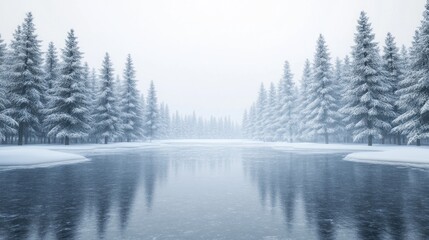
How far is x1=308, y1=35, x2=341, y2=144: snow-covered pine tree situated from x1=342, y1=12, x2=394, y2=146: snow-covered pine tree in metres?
7.57

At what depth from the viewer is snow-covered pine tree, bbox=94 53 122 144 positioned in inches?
1885

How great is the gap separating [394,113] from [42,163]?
39562 millimetres

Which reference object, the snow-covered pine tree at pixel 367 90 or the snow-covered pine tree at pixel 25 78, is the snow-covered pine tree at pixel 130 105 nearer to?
the snow-covered pine tree at pixel 25 78

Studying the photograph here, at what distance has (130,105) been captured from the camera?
56.2 m

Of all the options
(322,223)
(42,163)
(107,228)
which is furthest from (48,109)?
(322,223)

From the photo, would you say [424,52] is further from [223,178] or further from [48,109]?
[48,109]

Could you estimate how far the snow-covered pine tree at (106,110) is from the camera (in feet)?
157

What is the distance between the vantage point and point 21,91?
36.8m

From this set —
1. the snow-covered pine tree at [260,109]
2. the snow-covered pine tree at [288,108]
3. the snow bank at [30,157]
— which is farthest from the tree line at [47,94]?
the snow-covered pine tree at [260,109]

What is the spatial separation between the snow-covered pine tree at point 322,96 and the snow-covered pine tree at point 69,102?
3503cm

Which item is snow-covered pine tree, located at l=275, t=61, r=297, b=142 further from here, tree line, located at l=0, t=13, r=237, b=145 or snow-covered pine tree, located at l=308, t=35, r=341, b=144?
tree line, located at l=0, t=13, r=237, b=145

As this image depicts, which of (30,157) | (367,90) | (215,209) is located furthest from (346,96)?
(30,157)

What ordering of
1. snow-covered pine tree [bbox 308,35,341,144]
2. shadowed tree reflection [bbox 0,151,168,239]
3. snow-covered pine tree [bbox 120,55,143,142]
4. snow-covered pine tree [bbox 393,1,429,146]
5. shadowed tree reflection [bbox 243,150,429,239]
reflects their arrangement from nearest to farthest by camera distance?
1. shadowed tree reflection [bbox 243,150,429,239]
2. shadowed tree reflection [bbox 0,151,168,239]
3. snow-covered pine tree [bbox 393,1,429,146]
4. snow-covered pine tree [bbox 308,35,341,144]
5. snow-covered pine tree [bbox 120,55,143,142]

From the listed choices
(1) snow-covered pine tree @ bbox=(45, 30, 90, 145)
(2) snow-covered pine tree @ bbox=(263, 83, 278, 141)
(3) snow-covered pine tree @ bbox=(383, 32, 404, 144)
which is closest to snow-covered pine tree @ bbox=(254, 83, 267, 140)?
(2) snow-covered pine tree @ bbox=(263, 83, 278, 141)
